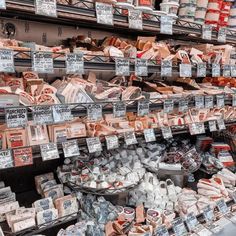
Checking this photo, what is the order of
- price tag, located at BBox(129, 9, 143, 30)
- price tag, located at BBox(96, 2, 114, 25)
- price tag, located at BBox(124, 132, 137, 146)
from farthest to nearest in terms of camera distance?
price tag, located at BBox(124, 132, 137, 146), price tag, located at BBox(129, 9, 143, 30), price tag, located at BBox(96, 2, 114, 25)

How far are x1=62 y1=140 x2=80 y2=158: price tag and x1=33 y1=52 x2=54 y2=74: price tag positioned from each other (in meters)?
0.33

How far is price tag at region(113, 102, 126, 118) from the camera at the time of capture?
4.75 feet

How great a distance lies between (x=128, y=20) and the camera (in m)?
1.43

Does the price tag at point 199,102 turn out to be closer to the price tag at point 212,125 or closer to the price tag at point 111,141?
the price tag at point 212,125

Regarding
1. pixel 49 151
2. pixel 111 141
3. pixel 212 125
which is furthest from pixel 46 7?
pixel 212 125

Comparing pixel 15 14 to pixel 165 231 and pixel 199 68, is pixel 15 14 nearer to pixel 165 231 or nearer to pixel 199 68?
pixel 199 68

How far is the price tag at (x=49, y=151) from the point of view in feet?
4.07

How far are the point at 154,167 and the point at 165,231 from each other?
42 centimetres

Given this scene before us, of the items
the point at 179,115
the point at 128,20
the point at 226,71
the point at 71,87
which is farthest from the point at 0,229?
the point at 226,71

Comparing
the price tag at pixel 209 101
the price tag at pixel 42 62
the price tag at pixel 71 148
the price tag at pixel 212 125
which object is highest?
the price tag at pixel 42 62

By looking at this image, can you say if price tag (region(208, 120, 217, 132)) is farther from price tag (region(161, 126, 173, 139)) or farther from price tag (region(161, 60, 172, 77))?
price tag (region(161, 60, 172, 77))

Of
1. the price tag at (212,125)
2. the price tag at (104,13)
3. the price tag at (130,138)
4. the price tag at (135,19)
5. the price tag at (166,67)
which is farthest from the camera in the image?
the price tag at (212,125)

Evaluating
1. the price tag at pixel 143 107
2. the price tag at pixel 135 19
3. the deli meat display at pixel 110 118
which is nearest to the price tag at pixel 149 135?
the deli meat display at pixel 110 118

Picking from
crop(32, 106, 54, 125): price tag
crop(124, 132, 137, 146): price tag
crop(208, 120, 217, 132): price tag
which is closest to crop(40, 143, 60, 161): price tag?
crop(32, 106, 54, 125): price tag
